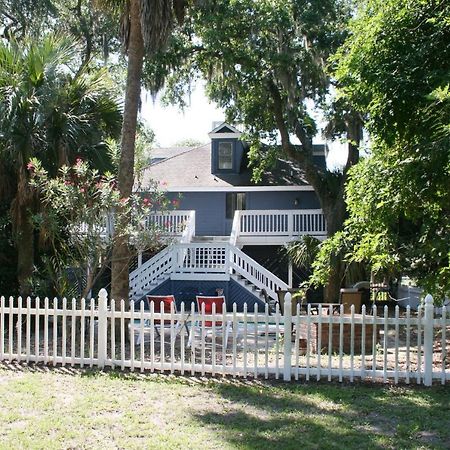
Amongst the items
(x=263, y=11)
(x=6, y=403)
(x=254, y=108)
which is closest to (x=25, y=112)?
(x=6, y=403)

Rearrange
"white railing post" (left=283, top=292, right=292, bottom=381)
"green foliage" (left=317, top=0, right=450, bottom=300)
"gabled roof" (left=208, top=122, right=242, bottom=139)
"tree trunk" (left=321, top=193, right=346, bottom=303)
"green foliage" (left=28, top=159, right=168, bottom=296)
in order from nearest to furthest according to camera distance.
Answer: "white railing post" (left=283, top=292, right=292, bottom=381), "green foliage" (left=317, top=0, right=450, bottom=300), "green foliage" (left=28, top=159, right=168, bottom=296), "tree trunk" (left=321, top=193, right=346, bottom=303), "gabled roof" (left=208, top=122, right=242, bottom=139)

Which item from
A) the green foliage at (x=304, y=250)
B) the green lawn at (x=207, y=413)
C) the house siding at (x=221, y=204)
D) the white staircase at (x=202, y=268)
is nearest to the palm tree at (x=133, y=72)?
the green lawn at (x=207, y=413)

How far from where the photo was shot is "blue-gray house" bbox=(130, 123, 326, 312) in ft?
65.8

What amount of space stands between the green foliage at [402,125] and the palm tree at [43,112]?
5.51 metres

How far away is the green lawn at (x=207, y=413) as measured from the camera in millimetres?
5766

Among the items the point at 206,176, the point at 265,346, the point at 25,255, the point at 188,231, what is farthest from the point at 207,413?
the point at 206,176

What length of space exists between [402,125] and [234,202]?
16.8m

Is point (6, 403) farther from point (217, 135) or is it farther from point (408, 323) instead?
point (217, 135)

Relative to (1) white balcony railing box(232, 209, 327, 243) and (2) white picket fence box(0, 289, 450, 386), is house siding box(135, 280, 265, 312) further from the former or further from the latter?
(2) white picket fence box(0, 289, 450, 386)

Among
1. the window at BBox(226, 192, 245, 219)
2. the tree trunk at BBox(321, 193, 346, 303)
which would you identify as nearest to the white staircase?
the tree trunk at BBox(321, 193, 346, 303)

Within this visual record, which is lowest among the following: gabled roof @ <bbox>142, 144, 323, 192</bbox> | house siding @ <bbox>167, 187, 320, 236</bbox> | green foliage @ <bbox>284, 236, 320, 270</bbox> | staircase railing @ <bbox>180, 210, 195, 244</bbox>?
green foliage @ <bbox>284, 236, 320, 270</bbox>

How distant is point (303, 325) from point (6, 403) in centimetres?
551

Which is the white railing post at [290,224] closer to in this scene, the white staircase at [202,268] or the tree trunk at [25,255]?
the white staircase at [202,268]

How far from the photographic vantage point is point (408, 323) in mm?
8062
